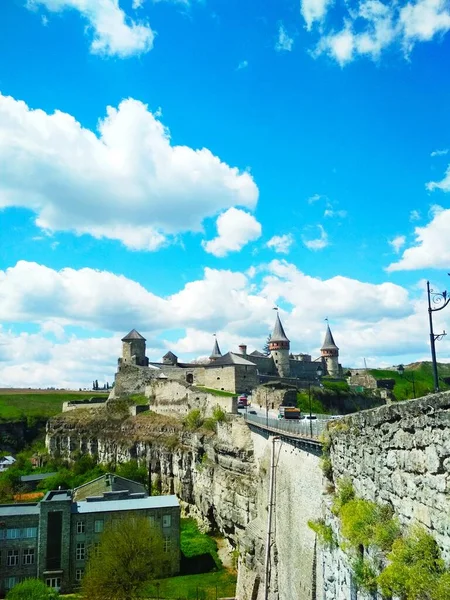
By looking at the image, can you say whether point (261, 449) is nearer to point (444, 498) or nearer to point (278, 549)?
point (278, 549)

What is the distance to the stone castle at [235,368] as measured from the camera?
207 ft

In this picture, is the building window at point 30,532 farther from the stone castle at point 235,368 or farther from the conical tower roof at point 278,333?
the conical tower roof at point 278,333

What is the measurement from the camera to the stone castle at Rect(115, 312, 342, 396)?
63.2m

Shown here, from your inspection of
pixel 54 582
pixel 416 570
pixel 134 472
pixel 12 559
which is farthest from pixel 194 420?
pixel 416 570

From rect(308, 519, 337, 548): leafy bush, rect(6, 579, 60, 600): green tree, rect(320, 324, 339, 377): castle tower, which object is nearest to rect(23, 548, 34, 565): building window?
rect(6, 579, 60, 600): green tree

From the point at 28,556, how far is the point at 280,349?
49.1 metres

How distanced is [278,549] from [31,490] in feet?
164

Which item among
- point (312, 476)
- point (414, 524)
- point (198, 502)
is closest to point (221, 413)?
point (198, 502)

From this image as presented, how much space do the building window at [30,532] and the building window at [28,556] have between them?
0.90 metres

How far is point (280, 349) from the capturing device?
7838cm

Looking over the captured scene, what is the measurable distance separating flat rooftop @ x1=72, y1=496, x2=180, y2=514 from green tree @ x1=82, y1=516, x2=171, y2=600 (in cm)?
251

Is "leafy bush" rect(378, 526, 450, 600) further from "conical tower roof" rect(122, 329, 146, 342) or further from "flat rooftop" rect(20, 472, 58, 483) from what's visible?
"conical tower roof" rect(122, 329, 146, 342)

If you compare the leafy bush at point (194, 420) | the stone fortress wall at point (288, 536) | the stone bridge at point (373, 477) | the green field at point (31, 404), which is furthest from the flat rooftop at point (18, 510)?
the green field at point (31, 404)

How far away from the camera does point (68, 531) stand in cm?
3756
